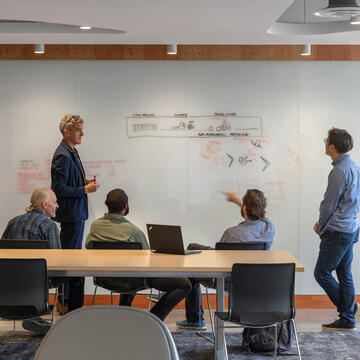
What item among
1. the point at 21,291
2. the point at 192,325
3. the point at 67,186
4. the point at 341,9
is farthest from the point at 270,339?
the point at 341,9

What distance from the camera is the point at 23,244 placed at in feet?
18.4

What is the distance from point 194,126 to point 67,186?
5.27ft

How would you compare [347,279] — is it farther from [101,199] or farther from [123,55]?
[123,55]

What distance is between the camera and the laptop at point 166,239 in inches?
201

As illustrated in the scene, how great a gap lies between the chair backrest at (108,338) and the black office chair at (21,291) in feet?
7.72

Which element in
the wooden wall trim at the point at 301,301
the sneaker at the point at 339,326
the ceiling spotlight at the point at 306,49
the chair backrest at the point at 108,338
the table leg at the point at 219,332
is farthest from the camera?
the wooden wall trim at the point at 301,301

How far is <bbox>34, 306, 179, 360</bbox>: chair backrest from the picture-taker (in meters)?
2.34

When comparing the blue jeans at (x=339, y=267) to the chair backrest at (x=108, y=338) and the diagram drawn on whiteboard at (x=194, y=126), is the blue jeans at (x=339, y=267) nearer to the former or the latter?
the diagram drawn on whiteboard at (x=194, y=126)

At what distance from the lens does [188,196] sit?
7609 mm

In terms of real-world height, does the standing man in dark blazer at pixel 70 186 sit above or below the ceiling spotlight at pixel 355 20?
below

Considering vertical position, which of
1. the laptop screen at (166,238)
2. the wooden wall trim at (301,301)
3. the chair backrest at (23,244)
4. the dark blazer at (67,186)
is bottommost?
the wooden wall trim at (301,301)

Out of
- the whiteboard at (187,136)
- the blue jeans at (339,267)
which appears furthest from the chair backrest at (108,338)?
the whiteboard at (187,136)

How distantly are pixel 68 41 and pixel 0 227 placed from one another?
2.14 meters

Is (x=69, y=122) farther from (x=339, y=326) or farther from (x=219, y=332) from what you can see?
(x=339, y=326)
